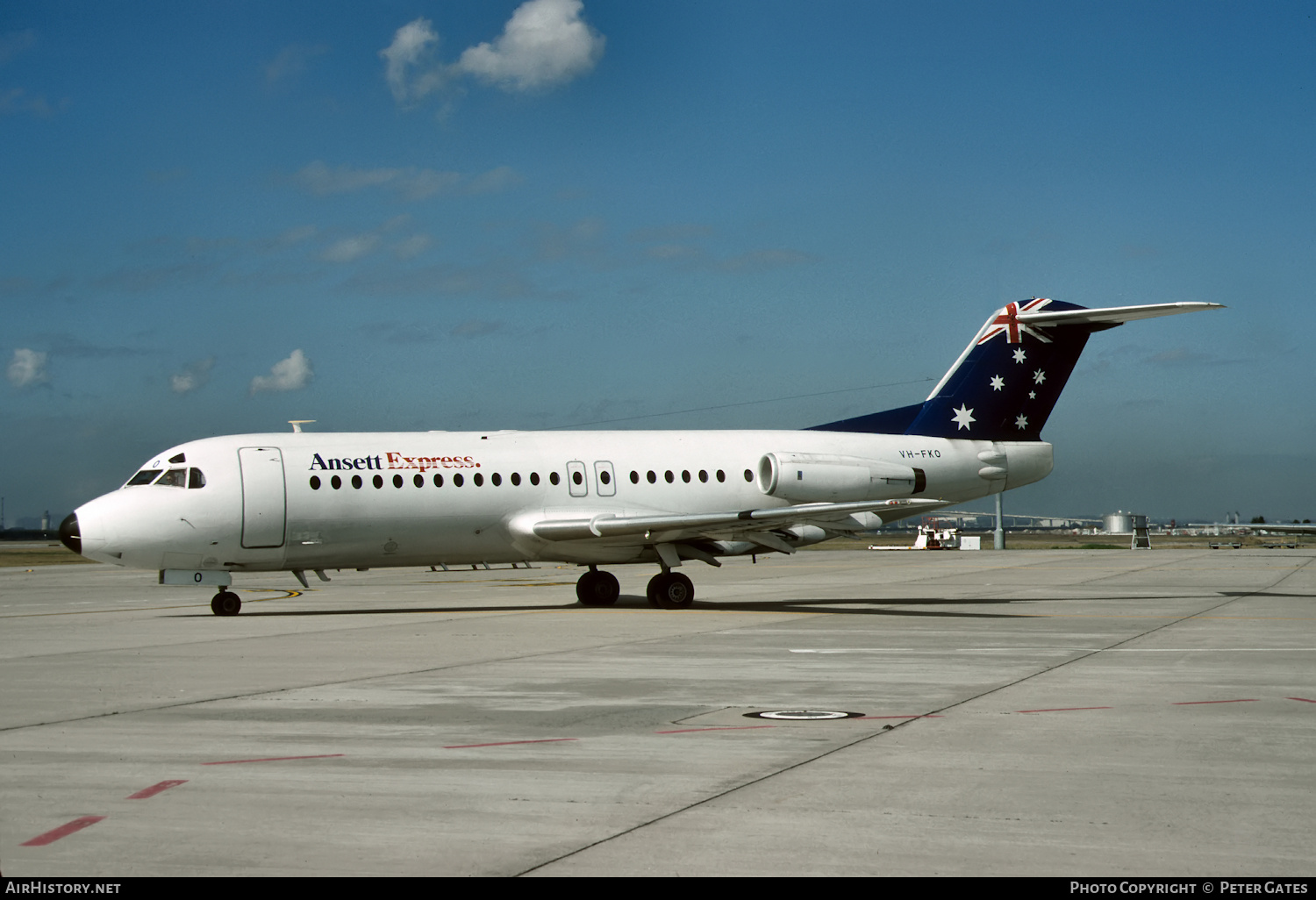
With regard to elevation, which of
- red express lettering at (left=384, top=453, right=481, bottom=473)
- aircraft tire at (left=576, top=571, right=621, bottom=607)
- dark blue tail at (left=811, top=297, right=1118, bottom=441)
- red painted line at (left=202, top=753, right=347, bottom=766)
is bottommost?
aircraft tire at (left=576, top=571, right=621, bottom=607)

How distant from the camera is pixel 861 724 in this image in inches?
400

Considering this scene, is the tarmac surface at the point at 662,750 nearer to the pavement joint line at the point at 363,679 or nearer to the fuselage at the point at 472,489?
the pavement joint line at the point at 363,679

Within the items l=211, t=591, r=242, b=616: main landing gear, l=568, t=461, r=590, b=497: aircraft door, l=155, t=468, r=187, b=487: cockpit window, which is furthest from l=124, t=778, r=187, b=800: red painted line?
l=568, t=461, r=590, b=497: aircraft door

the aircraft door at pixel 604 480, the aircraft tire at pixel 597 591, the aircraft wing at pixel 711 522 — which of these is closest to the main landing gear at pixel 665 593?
the aircraft tire at pixel 597 591

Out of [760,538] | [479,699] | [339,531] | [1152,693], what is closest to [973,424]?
[760,538]

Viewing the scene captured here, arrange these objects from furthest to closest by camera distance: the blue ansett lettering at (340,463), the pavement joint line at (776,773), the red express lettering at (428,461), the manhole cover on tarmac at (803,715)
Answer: the red express lettering at (428,461)
the blue ansett lettering at (340,463)
the manhole cover on tarmac at (803,715)
the pavement joint line at (776,773)

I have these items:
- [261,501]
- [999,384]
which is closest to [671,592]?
[261,501]

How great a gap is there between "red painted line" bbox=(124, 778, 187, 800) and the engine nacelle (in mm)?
19448

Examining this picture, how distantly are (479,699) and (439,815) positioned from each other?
4847 millimetres

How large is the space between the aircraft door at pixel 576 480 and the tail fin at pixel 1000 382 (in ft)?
19.8

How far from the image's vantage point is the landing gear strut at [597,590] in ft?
86.9

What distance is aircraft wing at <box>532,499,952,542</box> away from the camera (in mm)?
23703

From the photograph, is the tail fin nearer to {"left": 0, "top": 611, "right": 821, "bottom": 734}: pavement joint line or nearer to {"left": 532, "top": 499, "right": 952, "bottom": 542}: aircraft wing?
{"left": 532, "top": 499, "right": 952, "bottom": 542}: aircraft wing
